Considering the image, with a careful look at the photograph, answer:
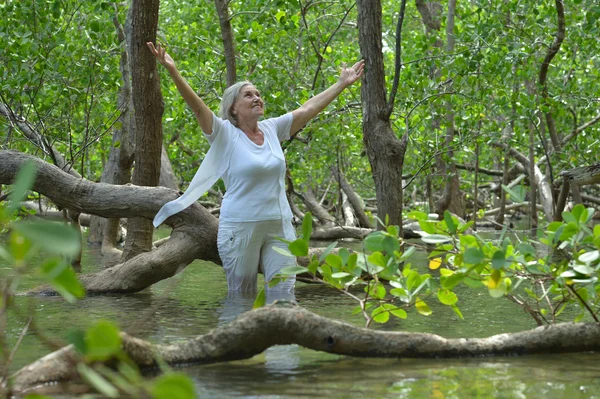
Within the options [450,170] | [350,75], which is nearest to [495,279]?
[350,75]

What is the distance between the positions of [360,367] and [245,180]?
2.32m

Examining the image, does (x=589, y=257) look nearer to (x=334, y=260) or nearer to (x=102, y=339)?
(x=334, y=260)

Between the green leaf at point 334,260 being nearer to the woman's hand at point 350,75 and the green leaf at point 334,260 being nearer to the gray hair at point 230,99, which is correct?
the gray hair at point 230,99

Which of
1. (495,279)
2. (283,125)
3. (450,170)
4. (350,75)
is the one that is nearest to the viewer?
(495,279)

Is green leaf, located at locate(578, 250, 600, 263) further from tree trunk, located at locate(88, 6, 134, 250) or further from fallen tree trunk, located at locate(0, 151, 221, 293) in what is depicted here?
tree trunk, located at locate(88, 6, 134, 250)

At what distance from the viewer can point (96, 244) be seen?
1578 cm

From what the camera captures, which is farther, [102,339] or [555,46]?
[555,46]

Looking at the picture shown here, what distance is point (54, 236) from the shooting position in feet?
5.65

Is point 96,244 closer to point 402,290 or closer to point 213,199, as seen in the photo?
point 213,199

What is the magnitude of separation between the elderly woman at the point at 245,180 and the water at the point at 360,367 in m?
0.50

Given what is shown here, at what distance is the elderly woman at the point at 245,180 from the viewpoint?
6.39 meters

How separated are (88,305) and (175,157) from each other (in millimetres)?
11344

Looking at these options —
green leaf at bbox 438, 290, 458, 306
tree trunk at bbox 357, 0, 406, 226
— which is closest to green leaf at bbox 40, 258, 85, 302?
green leaf at bbox 438, 290, 458, 306

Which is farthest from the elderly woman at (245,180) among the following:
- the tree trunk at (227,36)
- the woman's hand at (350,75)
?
→ the tree trunk at (227,36)
